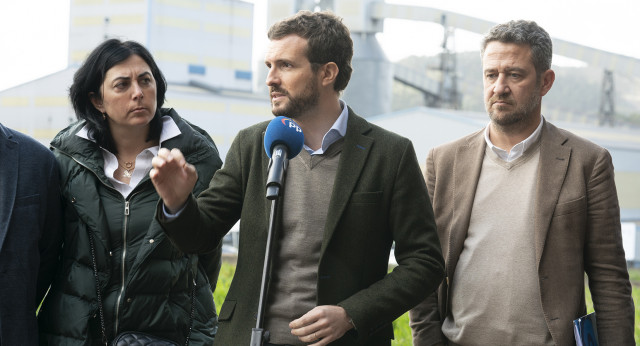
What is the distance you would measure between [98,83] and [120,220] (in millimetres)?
578

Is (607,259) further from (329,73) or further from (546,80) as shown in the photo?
(329,73)

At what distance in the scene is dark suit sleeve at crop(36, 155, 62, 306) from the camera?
2.94 meters

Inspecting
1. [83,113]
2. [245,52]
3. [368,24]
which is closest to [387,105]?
[368,24]

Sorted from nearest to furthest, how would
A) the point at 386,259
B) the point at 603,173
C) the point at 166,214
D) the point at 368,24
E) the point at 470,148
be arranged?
the point at 166,214 < the point at 386,259 < the point at 603,173 < the point at 470,148 < the point at 368,24

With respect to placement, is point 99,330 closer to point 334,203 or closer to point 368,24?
point 334,203

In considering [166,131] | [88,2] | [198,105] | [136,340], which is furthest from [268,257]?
[88,2]

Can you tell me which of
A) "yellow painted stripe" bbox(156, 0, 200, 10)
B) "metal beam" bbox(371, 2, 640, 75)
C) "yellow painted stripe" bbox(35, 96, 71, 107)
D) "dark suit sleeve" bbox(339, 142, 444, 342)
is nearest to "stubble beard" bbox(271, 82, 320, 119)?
"dark suit sleeve" bbox(339, 142, 444, 342)

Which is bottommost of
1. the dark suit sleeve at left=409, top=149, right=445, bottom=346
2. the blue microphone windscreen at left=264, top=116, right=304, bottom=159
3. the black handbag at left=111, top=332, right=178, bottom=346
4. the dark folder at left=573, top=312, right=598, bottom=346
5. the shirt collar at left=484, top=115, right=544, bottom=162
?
the black handbag at left=111, top=332, right=178, bottom=346

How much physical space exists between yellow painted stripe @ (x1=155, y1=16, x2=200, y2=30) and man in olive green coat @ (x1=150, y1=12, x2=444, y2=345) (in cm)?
2616

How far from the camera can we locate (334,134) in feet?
8.50

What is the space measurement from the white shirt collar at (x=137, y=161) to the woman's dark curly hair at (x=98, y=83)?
3 centimetres

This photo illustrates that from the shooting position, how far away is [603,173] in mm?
2732

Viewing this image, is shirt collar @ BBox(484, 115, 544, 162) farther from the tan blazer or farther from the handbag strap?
the handbag strap

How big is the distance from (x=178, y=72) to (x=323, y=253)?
25.8 m
